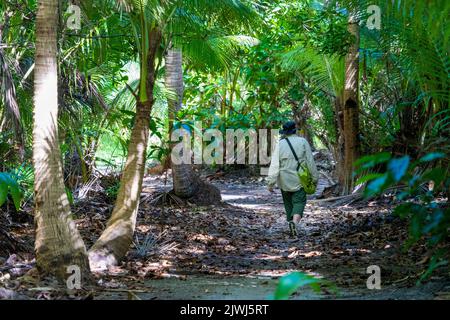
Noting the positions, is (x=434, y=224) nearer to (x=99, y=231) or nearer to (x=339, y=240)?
(x=339, y=240)

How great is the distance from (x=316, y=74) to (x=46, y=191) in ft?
33.8

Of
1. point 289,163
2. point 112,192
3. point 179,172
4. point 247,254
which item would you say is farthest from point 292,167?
point 112,192

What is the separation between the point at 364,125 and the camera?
1408cm

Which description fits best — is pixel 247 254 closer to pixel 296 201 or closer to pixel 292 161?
pixel 296 201

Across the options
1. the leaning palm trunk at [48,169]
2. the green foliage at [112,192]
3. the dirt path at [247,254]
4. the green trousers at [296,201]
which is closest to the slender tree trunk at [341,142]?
the dirt path at [247,254]

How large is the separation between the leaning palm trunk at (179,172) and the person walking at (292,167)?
3027mm

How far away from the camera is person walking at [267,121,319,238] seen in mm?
9484

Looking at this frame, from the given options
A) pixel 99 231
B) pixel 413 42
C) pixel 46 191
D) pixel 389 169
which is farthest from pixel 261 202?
pixel 389 169

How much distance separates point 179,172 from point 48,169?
263 inches

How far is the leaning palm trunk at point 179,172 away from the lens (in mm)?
12352

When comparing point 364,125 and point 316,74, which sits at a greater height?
point 316,74

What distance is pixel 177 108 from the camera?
12617 mm

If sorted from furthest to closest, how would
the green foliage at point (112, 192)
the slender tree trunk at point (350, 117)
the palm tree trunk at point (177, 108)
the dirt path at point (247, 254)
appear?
the slender tree trunk at point (350, 117) < the palm tree trunk at point (177, 108) < the green foliage at point (112, 192) < the dirt path at point (247, 254)

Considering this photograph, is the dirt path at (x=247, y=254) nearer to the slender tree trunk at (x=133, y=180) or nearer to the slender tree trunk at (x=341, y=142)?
the slender tree trunk at (x=133, y=180)
